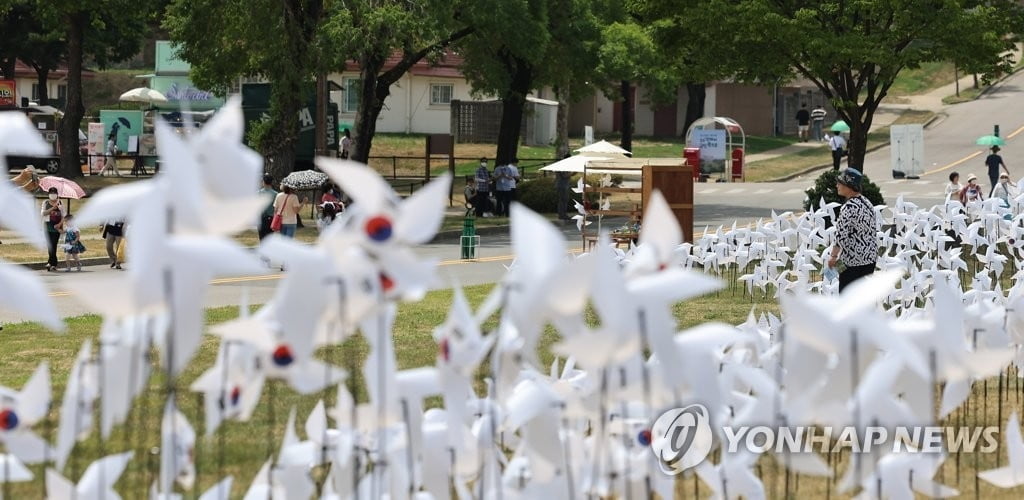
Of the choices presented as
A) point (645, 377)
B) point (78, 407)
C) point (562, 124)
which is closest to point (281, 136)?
point (562, 124)

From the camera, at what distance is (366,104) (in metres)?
32.6

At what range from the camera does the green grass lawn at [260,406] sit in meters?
6.99

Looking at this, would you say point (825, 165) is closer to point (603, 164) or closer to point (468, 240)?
point (603, 164)

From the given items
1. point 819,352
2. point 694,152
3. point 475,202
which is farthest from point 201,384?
point 694,152

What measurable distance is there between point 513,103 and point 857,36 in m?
13.2

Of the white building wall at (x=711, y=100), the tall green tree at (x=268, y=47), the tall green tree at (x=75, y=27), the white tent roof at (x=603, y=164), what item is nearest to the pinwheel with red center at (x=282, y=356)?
the white tent roof at (x=603, y=164)

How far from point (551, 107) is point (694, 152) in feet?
39.9

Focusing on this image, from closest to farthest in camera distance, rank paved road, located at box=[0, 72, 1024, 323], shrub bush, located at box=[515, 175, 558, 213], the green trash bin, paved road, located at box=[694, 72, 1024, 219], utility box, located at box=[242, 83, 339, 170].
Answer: paved road, located at box=[0, 72, 1024, 323] < the green trash bin < shrub bush, located at box=[515, 175, 558, 213] < utility box, located at box=[242, 83, 339, 170] < paved road, located at box=[694, 72, 1024, 219]

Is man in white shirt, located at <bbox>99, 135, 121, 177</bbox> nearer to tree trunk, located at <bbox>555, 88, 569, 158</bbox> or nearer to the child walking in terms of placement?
tree trunk, located at <bbox>555, 88, 569, 158</bbox>

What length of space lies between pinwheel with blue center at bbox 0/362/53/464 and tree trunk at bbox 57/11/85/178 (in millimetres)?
34522

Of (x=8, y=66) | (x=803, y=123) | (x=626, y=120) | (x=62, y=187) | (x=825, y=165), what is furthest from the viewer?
(x=803, y=123)

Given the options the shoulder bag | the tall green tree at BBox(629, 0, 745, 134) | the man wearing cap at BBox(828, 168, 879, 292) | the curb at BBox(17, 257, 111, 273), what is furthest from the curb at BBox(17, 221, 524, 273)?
the man wearing cap at BBox(828, 168, 879, 292)

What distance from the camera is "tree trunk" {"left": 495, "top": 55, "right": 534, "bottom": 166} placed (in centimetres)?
3753

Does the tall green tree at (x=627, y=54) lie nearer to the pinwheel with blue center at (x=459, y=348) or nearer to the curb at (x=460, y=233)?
the curb at (x=460, y=233)
